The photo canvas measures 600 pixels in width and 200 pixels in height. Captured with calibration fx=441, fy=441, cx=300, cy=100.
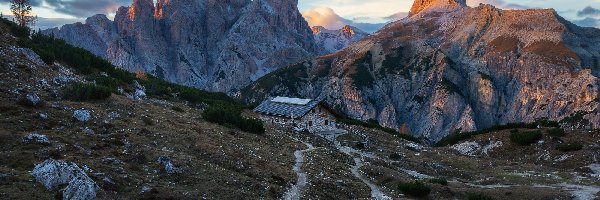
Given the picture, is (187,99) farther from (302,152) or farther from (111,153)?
(111,153)

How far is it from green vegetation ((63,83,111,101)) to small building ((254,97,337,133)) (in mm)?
33004

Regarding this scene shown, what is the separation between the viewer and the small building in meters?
71.6

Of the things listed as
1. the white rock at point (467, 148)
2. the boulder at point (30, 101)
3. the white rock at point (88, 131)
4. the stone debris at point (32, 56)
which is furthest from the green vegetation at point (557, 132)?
the stone debris at point (32, 56)

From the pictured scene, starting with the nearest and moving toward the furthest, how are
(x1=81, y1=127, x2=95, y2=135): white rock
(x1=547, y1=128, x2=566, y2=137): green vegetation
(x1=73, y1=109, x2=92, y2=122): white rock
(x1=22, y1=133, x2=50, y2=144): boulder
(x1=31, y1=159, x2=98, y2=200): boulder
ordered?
1. (x1=31, y1=159, x2=98, y2=200): boulder
2. (x1=22, y1=133, x2=50, y2=144): boulder
3. (x1=81, y1=127, x2=95, y2=135): white rock
4. (x1=73, y1=109, x2=92, y2=122): white rock
5. (x1=547, y1=128, x2=566, y2=137): green vegetation

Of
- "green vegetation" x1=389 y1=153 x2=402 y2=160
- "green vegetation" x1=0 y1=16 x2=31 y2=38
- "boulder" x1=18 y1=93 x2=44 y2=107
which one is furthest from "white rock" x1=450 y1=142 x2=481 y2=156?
"green vegetation" x1=0 y1=16 x2=31 y2=38

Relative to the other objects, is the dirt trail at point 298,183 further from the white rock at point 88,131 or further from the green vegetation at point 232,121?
the white rock at point 88,131

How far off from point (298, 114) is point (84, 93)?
3721cm

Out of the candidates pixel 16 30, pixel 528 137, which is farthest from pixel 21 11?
pixel 528 137

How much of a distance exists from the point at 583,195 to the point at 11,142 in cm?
3919

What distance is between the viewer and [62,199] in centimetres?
1859

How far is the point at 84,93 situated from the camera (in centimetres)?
3931

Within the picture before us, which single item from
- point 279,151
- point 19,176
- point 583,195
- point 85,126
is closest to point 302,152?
point 279,151

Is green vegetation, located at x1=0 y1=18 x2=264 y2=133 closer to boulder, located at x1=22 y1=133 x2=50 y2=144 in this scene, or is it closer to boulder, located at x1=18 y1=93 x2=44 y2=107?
boulder, located at x1=18 y1=93 x2=44 y2=107

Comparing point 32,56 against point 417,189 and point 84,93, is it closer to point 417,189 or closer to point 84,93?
point 84,93
